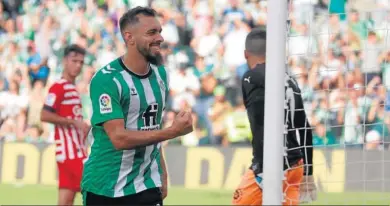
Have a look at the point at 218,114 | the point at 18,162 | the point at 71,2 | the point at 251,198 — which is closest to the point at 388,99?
the point at 251,198

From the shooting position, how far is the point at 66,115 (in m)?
9.45

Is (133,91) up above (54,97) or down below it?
below

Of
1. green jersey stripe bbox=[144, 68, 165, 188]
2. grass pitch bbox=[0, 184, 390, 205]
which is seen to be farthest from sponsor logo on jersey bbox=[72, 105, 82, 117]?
green jersey stripe bbox=[144, 68, 165, 188]

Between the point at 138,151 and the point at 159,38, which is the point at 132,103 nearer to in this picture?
the point at 138,151

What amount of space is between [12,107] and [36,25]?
6.24 ft

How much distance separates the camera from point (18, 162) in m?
14.8

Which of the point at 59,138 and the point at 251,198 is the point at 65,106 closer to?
the point at 59,138

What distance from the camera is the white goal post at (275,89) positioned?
15.8 feet

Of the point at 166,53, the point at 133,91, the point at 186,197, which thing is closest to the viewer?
the point at 133,91

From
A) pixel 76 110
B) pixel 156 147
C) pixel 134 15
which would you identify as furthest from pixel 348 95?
pixel 134 15

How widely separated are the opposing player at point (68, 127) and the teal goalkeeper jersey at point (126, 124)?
12.9 feet

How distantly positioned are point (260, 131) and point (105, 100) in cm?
200

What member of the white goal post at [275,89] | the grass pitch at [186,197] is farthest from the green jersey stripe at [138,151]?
the grass pitch at [186,197]

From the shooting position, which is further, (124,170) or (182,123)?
(124,170)
